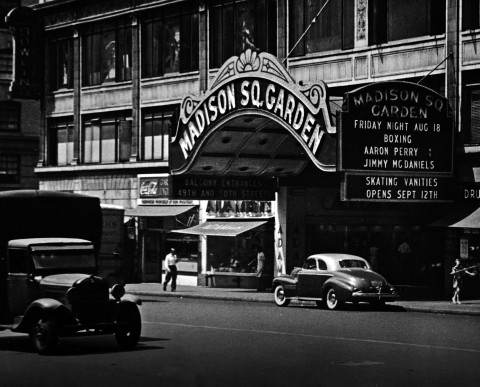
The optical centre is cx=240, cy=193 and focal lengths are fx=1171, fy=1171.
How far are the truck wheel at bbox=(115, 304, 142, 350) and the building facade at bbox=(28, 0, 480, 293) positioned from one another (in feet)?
52.9

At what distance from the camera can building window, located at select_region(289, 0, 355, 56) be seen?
44219mm

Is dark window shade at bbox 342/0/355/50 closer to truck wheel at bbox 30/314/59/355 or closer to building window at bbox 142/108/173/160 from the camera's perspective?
building window at bbox 142/108/173/160

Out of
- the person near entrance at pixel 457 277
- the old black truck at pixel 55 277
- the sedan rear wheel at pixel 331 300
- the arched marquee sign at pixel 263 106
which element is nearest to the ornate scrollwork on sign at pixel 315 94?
the arched marquee sign at pixel 263 106

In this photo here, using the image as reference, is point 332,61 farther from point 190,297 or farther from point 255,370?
point 255,370

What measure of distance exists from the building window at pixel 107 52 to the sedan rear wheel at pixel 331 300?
23.6 m

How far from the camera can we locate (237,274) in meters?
48.9

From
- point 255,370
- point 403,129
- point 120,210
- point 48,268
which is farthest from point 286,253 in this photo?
point 255,370

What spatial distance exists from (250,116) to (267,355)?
66.6 feet

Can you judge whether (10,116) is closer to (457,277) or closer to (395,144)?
(395,144)

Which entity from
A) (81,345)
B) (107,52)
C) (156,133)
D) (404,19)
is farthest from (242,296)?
(81,345)

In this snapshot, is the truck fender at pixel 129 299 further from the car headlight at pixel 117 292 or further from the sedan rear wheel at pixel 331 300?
the sedan rear wheel at pixel 331 300

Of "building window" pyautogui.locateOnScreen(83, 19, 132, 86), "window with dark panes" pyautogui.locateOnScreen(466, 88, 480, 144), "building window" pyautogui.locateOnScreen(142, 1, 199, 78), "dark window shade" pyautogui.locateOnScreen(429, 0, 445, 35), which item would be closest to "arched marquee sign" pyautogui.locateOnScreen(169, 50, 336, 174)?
"window with dark panes" pyautogui.locateOnScreen(466, 88, 480, 144)

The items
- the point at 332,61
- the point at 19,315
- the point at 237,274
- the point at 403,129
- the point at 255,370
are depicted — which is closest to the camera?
the point at 255,370

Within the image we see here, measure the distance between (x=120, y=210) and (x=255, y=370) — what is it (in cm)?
2849
